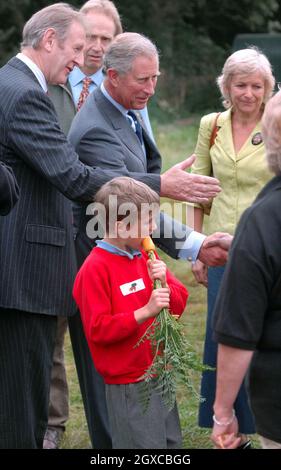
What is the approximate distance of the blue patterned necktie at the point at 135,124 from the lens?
478 centimetres

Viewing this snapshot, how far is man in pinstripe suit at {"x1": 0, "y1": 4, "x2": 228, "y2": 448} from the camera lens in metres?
4.19

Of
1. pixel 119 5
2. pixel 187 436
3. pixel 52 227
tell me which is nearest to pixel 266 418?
pixel 52 227

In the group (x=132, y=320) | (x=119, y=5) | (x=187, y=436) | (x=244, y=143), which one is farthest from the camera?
(x=119, y=5)

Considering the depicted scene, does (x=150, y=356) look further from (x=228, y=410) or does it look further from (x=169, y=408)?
(x=228, y=410)

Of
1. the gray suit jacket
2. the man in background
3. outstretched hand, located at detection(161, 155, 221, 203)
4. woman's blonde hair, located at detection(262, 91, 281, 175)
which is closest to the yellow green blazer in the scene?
the man in background

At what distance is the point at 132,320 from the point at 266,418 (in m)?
0.87

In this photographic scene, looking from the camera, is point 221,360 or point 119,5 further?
point 119,5

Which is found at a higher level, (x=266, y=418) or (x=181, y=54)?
(x=181, y=54)

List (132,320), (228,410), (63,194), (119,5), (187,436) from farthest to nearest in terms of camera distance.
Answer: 1. (119,5)
2. (187,436)
3. (63,194)
4. (132,320)
5. (228,410)

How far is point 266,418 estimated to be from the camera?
3146 mm

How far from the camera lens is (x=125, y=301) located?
3982 millimetres

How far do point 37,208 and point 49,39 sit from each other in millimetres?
760

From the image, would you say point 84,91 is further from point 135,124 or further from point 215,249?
point 215,249

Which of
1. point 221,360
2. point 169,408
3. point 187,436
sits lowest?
point 187,436
